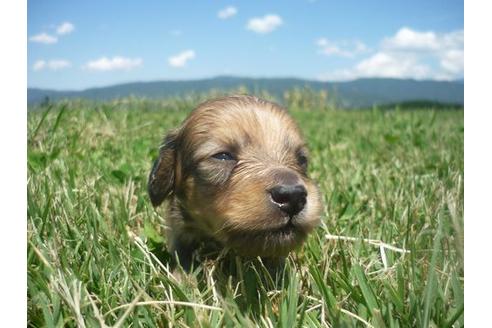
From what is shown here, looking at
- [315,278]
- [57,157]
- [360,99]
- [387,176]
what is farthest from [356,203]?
[360,99]

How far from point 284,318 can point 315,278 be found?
285 millimetres

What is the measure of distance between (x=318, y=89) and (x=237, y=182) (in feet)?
50.7

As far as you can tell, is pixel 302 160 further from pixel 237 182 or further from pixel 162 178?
pixel 162 178

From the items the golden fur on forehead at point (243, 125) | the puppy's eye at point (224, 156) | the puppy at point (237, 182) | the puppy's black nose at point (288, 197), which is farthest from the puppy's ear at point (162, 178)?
the puppy's black nose at point (288, 197)

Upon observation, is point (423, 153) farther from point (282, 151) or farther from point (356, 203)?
point (282, 151)

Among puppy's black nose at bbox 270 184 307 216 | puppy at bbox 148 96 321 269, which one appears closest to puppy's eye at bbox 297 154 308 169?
puppy at bbox 148 96 321 269

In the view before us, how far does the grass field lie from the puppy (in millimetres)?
157

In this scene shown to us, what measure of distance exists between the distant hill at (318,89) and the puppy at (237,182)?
0.82 m

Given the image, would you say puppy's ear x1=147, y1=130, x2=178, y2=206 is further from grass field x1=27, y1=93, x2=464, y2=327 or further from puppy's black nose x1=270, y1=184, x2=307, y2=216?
puppy's black nose x1=270, y1=184, x2=307, y2=216

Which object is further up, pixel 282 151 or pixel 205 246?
pixel 282 151

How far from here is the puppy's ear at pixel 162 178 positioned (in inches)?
107

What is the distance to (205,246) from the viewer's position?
255 centimetres

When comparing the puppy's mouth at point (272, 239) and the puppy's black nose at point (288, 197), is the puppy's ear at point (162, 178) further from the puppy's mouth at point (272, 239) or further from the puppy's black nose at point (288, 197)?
the puppy's black nose at point (288, 197)

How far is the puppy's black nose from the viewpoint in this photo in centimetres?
201
